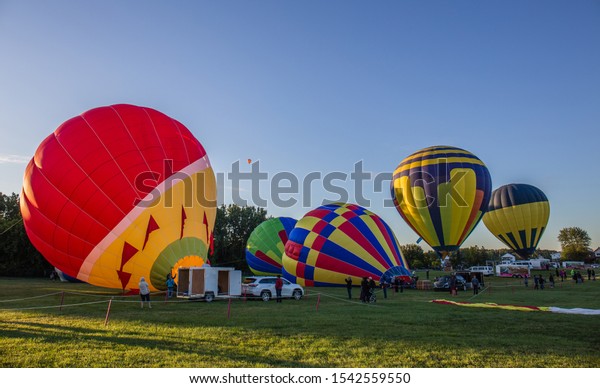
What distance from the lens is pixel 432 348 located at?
24.0 feet

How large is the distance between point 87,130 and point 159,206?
3.55m

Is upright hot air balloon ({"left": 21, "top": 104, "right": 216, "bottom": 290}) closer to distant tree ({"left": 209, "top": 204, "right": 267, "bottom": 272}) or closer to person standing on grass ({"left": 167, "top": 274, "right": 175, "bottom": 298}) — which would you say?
person standing on grass ({"left": 167, "top": 274, "right": 175, "bottom": 298})

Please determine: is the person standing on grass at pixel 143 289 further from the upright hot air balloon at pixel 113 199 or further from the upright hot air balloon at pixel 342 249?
the upright hot air balloon at pixel 342 249

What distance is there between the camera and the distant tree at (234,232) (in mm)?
53688

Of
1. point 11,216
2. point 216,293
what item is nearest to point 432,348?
point 216,293

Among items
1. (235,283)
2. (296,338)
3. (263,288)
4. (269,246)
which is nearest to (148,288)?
(235,283)

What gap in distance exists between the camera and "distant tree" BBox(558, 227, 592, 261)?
91.4 meters

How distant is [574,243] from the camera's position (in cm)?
10362

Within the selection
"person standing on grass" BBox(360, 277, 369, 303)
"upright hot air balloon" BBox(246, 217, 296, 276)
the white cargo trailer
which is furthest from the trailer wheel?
"upright hot air balloon" BBox(246, 217, 296, 276)

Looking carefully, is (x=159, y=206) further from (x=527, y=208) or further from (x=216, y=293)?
(x=527, y=208)

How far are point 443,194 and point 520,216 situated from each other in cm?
1728

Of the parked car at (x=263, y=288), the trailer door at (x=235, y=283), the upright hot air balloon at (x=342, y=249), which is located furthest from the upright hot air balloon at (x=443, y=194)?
the trailer door at (x=235, y=283)

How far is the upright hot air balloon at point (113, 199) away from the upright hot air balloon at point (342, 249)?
885cm
